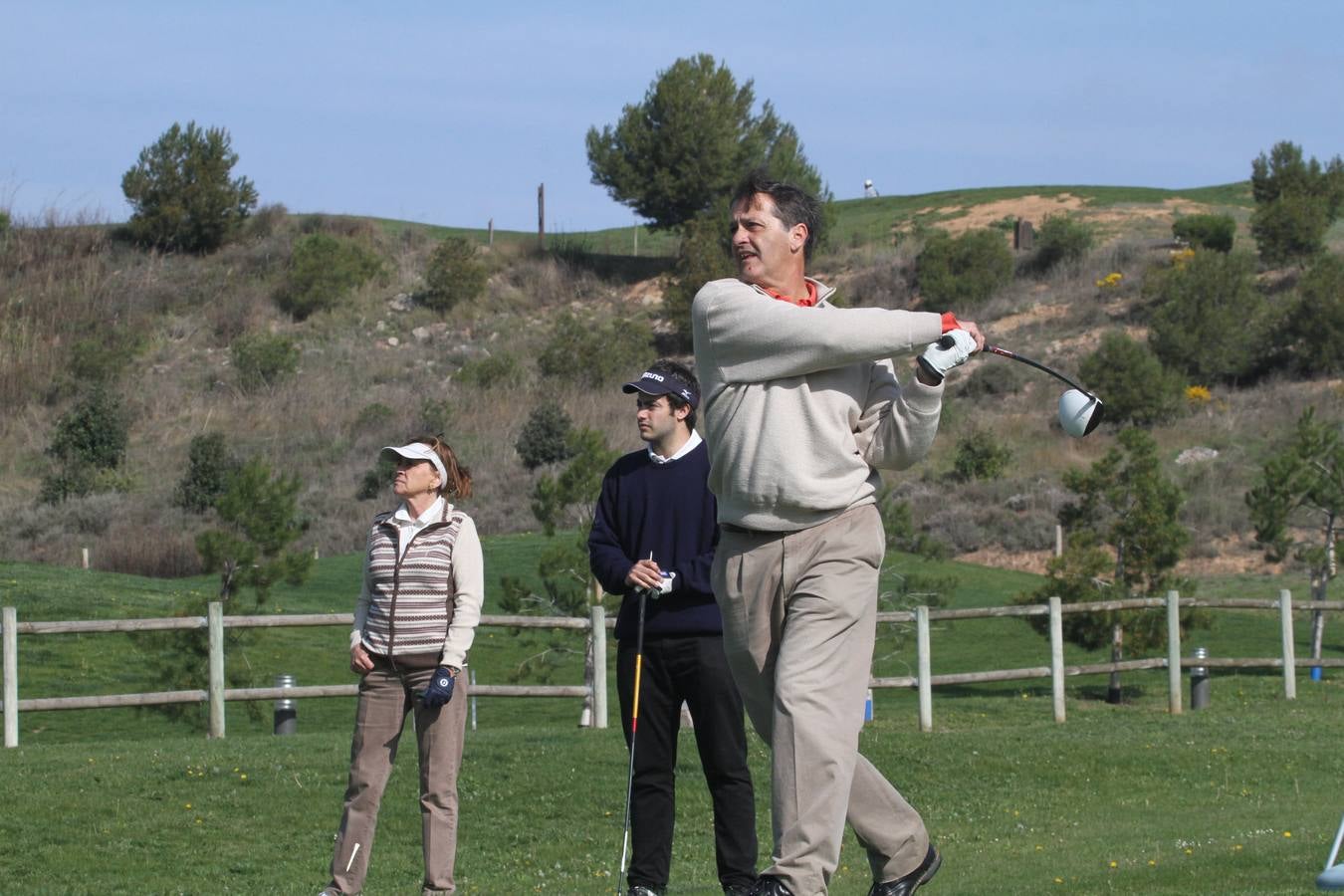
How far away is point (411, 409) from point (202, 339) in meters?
12.3

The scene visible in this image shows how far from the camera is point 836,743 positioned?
439 centimetres

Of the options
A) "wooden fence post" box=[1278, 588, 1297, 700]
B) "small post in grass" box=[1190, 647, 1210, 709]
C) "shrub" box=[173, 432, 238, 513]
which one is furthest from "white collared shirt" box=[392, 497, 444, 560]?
"shrub" box=[173, 432, 238, 513]

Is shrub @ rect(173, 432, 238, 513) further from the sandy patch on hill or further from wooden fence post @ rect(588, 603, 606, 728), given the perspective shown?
the sandy patch on hill

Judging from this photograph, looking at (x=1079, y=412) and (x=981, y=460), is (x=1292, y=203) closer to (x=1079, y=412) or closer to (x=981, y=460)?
(x=981, y=460)

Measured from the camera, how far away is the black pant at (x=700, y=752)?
240 inches

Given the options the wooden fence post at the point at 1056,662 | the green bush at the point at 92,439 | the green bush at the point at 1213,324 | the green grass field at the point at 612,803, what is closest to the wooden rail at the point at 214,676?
the green grass field at the point at 612,803

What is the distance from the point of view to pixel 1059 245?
6291 cm

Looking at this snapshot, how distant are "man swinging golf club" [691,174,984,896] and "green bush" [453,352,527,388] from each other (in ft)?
160

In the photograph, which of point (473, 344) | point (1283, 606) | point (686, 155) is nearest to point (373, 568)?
point (1283, 606)

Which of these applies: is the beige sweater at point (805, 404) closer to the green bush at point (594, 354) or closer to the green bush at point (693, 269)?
the green bush at point (594, 354)

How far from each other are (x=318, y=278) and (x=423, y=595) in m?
57.4

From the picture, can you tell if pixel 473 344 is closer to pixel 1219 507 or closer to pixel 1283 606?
pixel 1219 507

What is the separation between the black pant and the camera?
610 centimetres

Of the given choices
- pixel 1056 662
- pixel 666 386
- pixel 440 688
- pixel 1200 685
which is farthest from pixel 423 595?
pixel 1200 685
